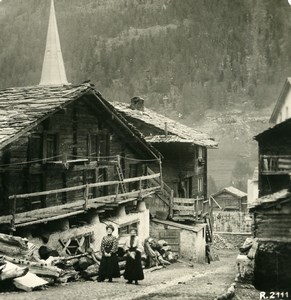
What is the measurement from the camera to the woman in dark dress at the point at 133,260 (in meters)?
14.4

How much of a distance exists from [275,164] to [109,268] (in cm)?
1597

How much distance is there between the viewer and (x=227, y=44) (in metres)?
97.8

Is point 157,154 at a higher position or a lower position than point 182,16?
lower

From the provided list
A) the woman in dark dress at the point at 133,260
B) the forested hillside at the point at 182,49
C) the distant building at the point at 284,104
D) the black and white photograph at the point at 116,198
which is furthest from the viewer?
the forested hillside at the point at 182,49

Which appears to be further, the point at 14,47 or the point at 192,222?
the point at 14,47

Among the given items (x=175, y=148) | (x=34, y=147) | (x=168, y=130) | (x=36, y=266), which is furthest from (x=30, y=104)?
(x=175, y=148)

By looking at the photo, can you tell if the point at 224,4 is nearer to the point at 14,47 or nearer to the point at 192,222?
the point at 14,47

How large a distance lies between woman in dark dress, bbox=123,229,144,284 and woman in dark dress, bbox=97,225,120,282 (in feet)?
1.25

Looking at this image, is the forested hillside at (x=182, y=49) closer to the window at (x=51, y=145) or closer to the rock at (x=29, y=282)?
the window at (x=51, y=145)

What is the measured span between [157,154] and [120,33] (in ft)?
243

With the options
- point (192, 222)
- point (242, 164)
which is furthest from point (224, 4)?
point (192, 222)

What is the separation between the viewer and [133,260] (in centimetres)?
1441

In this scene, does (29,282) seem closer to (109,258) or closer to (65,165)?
(109,258)

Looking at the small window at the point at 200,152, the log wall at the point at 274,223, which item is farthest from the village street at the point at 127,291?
the small window at the point at 200,152
